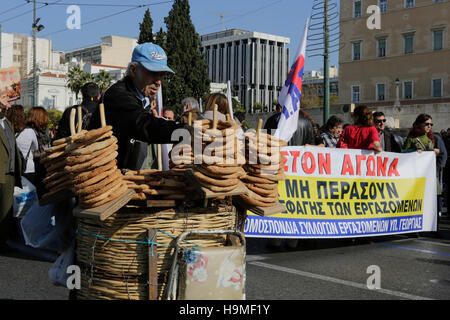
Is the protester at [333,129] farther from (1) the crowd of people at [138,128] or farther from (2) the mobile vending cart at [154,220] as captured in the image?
(2) the mobile vending cart at [154,220]

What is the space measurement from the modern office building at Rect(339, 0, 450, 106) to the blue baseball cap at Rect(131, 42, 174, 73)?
176 ft

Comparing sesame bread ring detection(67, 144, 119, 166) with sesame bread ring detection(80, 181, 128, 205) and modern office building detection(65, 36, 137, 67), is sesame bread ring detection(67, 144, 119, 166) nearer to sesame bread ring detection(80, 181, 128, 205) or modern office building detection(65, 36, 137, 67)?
sesame bread ring detection(80, 181, 128, 205)

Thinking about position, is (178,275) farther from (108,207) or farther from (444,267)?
(444,267)

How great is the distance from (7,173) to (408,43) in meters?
56.9

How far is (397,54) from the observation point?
5981cm

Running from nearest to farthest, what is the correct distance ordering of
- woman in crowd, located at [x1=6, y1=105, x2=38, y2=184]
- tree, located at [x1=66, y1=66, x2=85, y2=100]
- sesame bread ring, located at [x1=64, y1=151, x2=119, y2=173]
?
sesame bread ring, located at [x1=64, y1=151, x2=119, y2=173]
woman in crowd, located at [x1=6, y1=105, x2=38, y2=184]
tree, located at [x1=66, y1=66, x2=85, y2=100]

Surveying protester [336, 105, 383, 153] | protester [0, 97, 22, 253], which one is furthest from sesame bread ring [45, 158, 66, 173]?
protester [336, 105, 383, 153]

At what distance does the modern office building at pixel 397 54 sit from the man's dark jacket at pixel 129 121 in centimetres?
5374

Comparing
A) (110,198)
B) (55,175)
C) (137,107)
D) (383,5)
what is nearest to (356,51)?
(383,5)

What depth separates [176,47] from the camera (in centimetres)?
6288

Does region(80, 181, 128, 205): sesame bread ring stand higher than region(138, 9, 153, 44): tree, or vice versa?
region(138, 9, 153, 44): tree

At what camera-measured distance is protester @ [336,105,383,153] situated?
8.30 metres

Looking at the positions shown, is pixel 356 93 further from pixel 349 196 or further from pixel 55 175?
pixel 55 175

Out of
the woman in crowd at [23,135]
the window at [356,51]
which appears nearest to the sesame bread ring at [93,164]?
the woman in crowd at [23,135]
